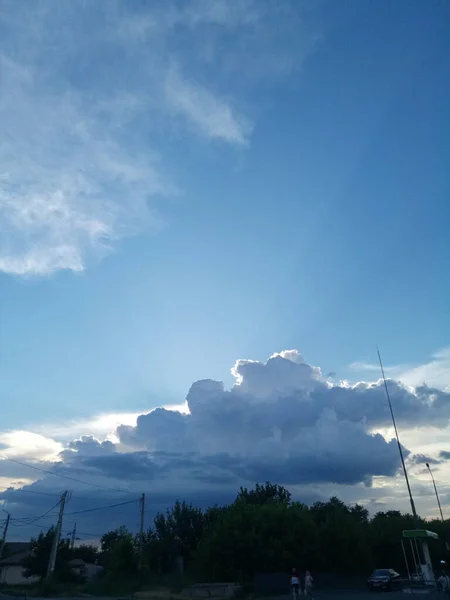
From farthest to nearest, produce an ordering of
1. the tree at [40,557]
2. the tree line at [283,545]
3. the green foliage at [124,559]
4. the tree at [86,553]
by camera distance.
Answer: the tree at [86,553], the tree at [40,557], the green foliage at [124,559], the tree line at [283,545]

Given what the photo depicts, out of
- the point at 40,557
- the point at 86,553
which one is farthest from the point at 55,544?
the point at 86,553

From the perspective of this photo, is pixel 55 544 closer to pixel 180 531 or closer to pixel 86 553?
pixel 180 531

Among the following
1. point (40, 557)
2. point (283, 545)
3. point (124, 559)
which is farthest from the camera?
point (40, 557)

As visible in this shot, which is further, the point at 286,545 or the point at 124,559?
the point at 124,559

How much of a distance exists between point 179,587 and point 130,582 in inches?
345

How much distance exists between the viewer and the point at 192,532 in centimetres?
6788

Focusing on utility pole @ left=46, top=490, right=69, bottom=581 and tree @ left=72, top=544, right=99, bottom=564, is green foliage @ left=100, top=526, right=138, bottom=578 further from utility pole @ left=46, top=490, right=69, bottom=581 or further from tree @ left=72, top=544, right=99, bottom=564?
tree @ left=72, top=544, right=99, bottom=564

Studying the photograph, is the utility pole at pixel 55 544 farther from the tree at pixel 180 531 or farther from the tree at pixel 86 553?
the tree at pixel 86 553

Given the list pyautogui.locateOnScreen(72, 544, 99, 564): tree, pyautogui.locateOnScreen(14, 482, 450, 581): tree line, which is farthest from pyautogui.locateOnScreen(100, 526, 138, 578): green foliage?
pyautogui.locateOnScreen(72, 544, 99, 564): tree

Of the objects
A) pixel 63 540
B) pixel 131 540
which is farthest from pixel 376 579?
pixel 63 540

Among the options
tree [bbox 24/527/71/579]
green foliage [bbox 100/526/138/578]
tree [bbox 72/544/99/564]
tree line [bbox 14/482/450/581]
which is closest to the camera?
tree line [bbox 14/482/450/581]

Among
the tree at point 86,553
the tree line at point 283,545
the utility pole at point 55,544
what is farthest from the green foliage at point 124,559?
the tree at point 86,553

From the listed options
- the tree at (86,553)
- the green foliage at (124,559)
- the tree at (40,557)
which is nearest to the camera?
the green foliage at (124,559)

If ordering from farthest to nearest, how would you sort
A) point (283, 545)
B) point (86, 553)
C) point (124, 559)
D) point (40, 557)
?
point (86, 553) < point (40, 557) < point (124, 559) < point (283, 545)
